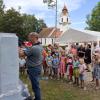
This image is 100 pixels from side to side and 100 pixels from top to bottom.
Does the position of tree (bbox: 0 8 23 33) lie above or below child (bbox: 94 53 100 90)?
above

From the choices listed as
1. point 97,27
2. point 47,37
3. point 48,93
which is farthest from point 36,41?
point 47,37

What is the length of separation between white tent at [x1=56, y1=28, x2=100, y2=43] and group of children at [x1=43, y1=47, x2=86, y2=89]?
9.39m

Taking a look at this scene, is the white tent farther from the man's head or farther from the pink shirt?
the man's head

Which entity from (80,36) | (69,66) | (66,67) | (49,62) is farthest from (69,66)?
(80,36)

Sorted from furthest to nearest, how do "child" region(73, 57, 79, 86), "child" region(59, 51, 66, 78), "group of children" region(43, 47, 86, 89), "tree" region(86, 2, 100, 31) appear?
"tree" region(86, 2, 100, 31)
"child" region(59, 51, 66, 78)
"child" region(73, 57, 79, 86)
"group of children" region(43, 47, 86, 89)

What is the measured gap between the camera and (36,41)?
27.0 feet

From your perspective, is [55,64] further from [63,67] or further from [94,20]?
[94,20]

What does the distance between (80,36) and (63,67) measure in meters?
13.3

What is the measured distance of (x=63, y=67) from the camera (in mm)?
16328

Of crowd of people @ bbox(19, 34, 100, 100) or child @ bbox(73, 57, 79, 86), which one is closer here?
crowd of people @ bbox(19, 34, 100, 100)

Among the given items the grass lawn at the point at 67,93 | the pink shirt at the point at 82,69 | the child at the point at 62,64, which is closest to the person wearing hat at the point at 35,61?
the grass lawn at the point at 67,93

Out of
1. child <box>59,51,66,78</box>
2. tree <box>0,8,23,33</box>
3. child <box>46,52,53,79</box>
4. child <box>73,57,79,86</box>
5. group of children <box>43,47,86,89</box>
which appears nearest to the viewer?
group of children <box>43,47,86,89</box>

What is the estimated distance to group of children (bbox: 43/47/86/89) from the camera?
14.0 m

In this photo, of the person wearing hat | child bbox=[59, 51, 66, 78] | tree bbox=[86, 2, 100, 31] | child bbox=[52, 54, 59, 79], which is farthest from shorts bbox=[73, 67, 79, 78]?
tree bbox=[86, 2, 100, 31]
